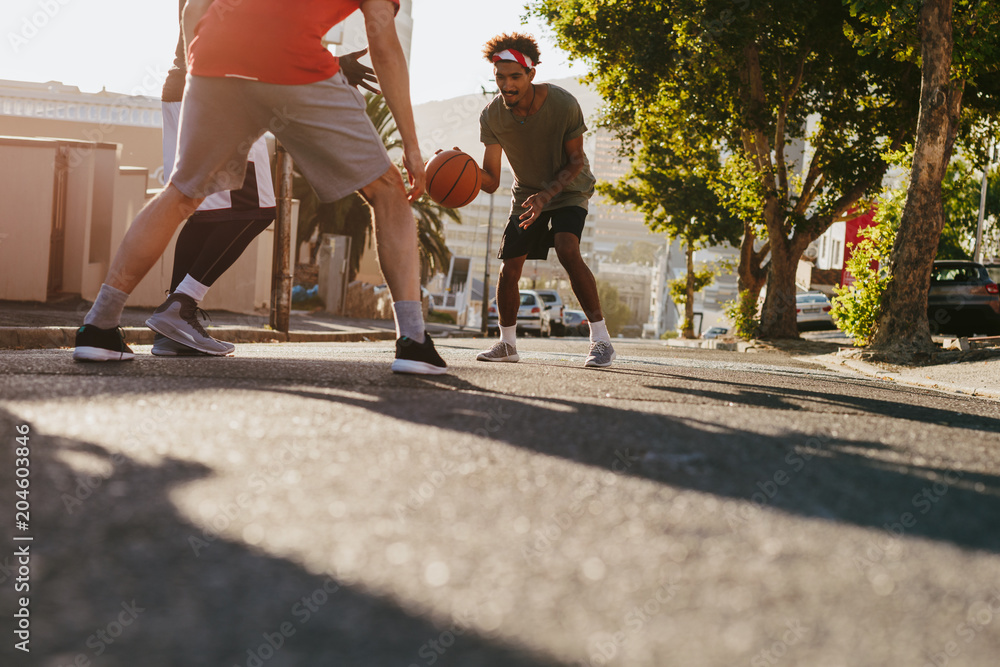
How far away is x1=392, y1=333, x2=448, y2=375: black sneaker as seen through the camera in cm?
403

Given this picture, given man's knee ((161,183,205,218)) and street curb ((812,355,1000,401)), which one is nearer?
man's knee ((161,183,205,218))

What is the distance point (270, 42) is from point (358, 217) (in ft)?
96.4

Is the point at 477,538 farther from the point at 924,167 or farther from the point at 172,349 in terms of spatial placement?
the point at 924,167

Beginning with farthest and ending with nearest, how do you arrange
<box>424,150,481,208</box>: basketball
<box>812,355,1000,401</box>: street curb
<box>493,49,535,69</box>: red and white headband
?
<box>812,355,1000,401</box>: street curb < <box>493,49,535,69</box>: red and white headband < <box>424,150,481,208</box>: basketball

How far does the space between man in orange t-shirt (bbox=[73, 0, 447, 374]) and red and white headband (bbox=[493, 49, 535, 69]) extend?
178cm

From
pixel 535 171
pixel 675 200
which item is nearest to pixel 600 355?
pixel 535 171

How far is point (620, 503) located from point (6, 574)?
113cm

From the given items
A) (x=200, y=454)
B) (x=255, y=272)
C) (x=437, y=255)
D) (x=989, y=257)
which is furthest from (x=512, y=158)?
(x=989, y=257)

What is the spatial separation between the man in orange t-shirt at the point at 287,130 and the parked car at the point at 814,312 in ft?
91.3

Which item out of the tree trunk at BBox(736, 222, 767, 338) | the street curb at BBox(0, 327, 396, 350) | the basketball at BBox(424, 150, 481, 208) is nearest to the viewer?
the basketball at BBox(424, 150, 481, 208)

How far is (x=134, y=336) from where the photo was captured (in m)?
9.14

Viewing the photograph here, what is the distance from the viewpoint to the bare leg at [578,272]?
6.14 metres

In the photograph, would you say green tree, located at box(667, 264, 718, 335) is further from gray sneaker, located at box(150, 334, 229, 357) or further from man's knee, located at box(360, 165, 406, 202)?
man's knee, located at box(360, 165, 406, 202)

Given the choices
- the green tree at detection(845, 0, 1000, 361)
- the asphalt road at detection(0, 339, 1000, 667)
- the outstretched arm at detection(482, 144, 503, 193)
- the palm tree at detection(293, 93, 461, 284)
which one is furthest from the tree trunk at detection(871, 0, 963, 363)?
the palm tree at detection(293, 93, 461, 284)
